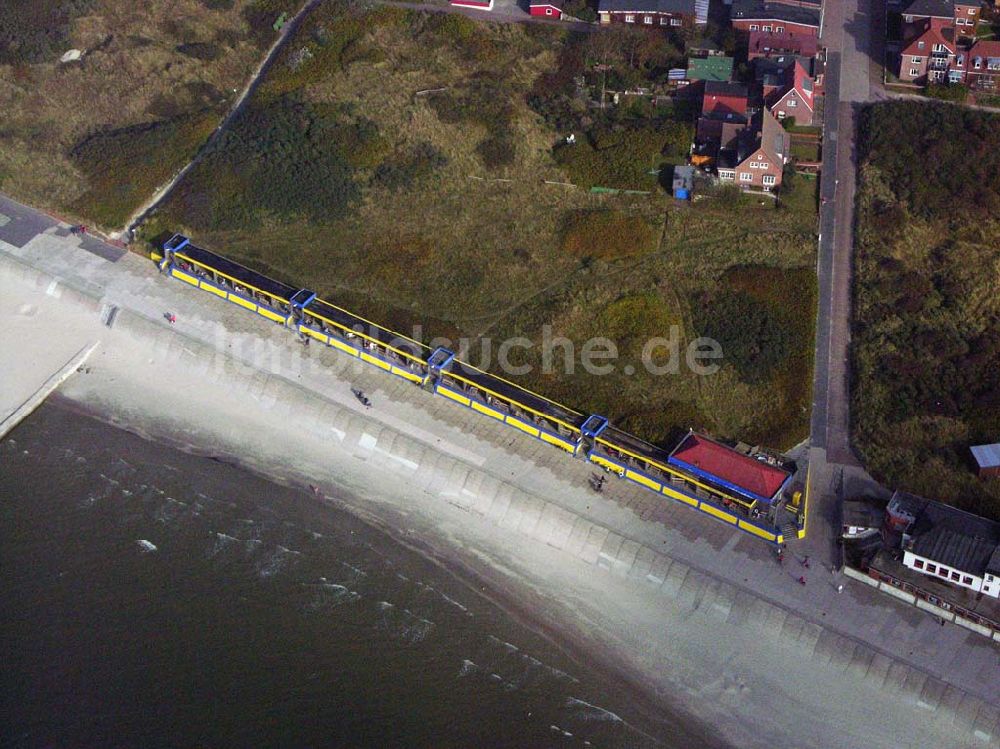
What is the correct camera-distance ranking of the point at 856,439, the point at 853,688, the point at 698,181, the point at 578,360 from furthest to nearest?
the point at 698,181 → the point at 578,360 → the point at 856,439 → the point at 853,688

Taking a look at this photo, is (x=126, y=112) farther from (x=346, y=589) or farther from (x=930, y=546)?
(x=930, y=546)

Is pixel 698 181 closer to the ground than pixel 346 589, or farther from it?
farther from it

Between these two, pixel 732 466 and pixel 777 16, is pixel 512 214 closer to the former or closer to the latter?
pixel 732 466

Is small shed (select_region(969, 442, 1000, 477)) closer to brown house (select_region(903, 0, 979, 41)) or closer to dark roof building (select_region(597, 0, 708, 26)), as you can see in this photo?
brown house (select_region(903, 0, 979, 41))

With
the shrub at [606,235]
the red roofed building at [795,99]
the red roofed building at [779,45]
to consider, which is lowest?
A: the shrub at [606,235]

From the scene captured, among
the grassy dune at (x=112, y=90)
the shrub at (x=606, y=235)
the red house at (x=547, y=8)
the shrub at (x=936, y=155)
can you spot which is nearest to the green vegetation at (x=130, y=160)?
the grassy dune at (x=112, y=90)

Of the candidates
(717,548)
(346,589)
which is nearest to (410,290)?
(346,589)

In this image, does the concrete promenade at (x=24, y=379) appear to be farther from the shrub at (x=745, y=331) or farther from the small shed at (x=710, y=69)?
the small shed at (x=710, y=69)
